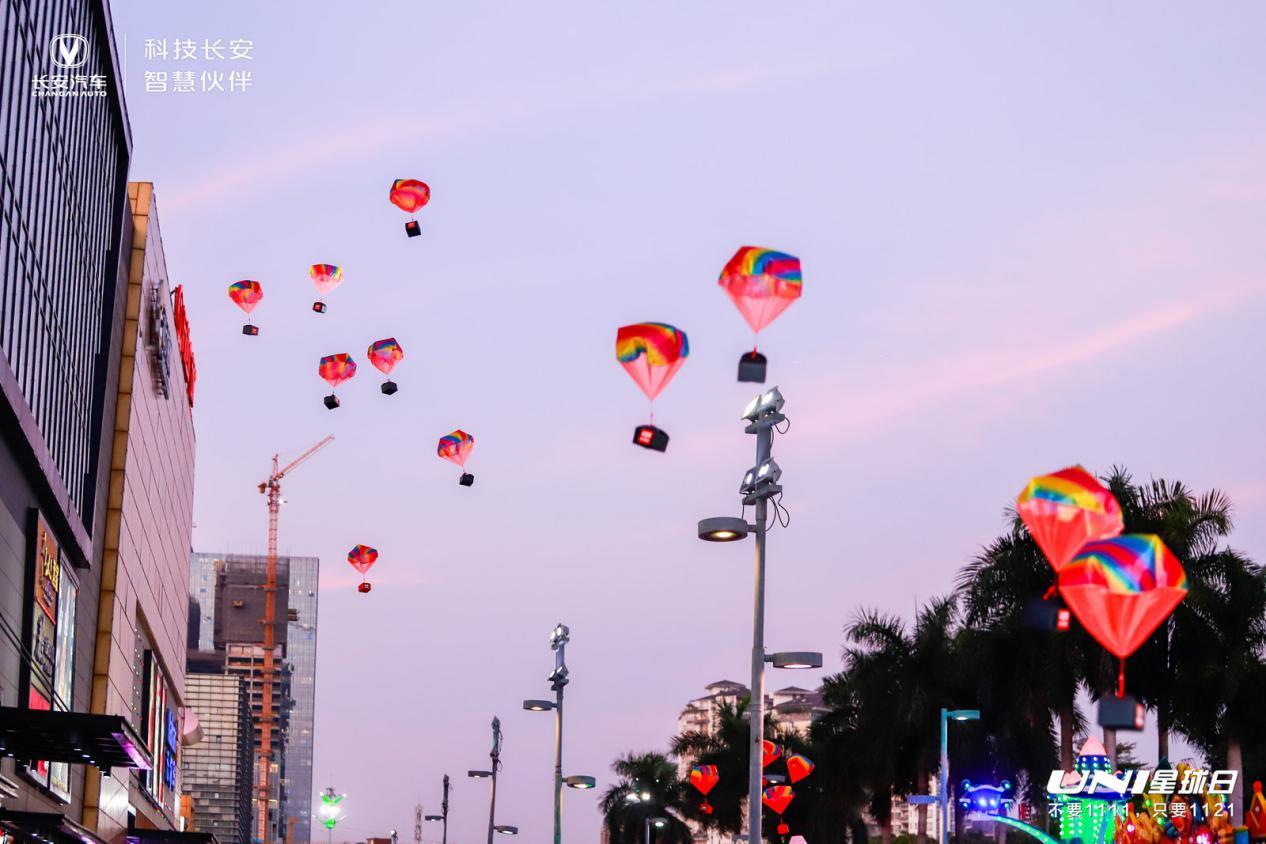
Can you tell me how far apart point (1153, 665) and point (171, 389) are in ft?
115

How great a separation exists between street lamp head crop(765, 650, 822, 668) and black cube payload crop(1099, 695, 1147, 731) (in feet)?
85.6

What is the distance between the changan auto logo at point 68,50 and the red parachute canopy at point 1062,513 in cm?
2334

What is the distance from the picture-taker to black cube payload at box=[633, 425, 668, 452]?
25141mm

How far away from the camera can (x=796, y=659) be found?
2553 cm

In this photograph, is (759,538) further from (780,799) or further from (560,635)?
(780,799)

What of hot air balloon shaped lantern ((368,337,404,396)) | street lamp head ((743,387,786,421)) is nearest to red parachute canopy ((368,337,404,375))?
hot air balloon shaped lantern ((368,337,404,396))

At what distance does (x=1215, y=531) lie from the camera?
189 feet

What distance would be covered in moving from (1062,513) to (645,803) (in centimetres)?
7611

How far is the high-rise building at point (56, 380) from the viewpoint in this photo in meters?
33.0

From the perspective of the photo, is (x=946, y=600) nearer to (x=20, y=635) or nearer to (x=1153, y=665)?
(x=1153, y=665)

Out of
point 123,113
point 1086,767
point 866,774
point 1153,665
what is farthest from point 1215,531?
point 123,113

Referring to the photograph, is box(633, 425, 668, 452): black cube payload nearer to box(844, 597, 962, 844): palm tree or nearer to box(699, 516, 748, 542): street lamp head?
box(699, 516, 748, 542): street lamp head

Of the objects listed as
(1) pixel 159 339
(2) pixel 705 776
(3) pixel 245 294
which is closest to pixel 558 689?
(1) pixel 159 339

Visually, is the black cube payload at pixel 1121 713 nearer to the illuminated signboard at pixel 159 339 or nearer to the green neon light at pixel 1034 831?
the green neon light at pixel 1034 831
